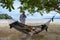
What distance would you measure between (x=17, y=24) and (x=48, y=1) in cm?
112

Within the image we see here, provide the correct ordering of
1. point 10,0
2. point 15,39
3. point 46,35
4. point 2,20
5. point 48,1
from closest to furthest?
point 10,0, point 48,1, point 15,39, point 46,35, point 2,20

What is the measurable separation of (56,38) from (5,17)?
6312 mm

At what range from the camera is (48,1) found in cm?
576

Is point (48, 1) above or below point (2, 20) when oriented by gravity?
above

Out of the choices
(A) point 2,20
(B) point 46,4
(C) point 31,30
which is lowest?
(A) point 2,20

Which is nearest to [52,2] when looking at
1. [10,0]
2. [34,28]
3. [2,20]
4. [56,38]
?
[34,28]

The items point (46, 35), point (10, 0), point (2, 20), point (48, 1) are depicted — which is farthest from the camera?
point (2, 20)

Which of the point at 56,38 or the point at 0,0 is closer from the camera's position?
the point at 0,0

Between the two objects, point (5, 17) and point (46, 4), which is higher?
point (46, 4)

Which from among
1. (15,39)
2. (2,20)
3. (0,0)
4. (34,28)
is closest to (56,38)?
(15,39)

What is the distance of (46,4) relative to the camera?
5793mm

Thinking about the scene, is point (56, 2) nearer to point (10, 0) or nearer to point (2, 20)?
point (10, 0)

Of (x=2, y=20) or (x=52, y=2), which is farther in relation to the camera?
(x=2, y=20)

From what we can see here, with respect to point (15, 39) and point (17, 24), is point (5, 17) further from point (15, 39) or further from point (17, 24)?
point (17, 24)
